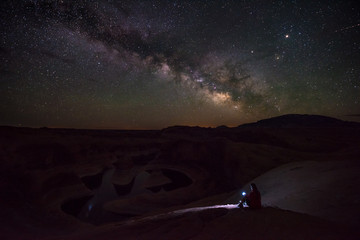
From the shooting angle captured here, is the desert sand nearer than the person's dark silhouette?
Yes

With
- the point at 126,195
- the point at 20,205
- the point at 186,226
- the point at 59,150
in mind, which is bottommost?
the point at 126,195

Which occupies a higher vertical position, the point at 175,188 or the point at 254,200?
the point at 254,200

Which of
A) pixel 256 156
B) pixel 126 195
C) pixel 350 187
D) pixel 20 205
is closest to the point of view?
pixel 350 187

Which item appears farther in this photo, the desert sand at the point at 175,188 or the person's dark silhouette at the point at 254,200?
the person's dark silhouette at the point at 254,200

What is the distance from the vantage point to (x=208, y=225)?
613 cm

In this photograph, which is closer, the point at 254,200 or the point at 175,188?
the point at 254,200

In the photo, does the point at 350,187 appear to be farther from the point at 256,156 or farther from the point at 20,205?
the point at 20,205

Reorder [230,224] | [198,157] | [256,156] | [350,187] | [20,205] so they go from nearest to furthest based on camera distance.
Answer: [230,224] < [350,187] < [20,205] < [256,156] < [198,157]

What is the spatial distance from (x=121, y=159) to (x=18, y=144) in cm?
2161

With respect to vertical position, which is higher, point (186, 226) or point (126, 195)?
point (186, 226)

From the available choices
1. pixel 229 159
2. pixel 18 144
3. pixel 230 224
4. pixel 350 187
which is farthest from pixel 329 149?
Result: pixel 18 144

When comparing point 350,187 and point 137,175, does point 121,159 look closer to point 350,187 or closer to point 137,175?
point 137,175

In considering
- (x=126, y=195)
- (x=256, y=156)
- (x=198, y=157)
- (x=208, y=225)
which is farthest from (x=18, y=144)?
(x=256, y=156)

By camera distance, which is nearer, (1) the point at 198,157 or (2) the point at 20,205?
(2) the point at 20,205
